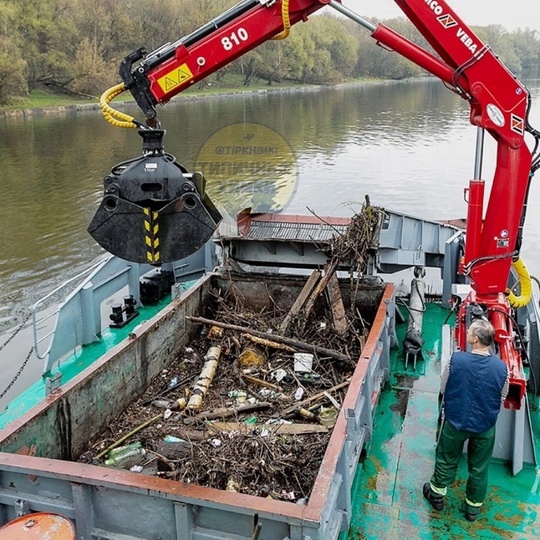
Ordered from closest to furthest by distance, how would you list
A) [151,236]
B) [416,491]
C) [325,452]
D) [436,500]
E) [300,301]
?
[325,452] < [151,236] < [436,500] < [416,491] < [300,301]

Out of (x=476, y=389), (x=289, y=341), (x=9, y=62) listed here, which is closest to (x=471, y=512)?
(x=476, y=389)

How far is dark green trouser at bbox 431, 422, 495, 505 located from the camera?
400 cm

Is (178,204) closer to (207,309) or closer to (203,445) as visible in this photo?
(203,445)

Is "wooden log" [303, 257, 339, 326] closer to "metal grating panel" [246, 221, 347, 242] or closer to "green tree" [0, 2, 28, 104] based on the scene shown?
"metal grating panel" [246, 221, 347, 242]

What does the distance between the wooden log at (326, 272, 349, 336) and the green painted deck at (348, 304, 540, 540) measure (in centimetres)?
85

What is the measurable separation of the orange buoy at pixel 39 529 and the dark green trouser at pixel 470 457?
2603 millimetres

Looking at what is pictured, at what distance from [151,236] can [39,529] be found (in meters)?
1.99

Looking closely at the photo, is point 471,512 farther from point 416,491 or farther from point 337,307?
point 337,307

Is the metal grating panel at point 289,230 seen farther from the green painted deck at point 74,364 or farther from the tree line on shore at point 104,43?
the tree line on shore at point 104,43

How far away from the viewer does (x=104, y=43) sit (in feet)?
170

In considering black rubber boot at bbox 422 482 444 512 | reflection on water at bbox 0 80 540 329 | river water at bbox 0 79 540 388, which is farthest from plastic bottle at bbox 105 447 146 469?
river water at bbox 0 79 540 388

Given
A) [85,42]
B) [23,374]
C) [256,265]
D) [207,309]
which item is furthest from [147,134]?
[85,42]

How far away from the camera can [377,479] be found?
450 cm

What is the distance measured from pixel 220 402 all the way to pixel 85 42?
5121 cm
